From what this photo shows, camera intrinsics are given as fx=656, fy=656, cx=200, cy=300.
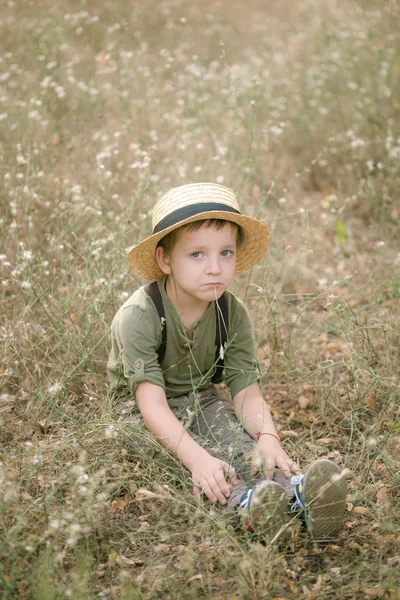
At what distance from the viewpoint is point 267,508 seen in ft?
7.32

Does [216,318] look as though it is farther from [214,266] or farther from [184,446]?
[184,446]

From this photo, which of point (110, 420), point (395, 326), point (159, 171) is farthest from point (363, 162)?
point (110, 420)

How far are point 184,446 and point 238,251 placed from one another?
946mm

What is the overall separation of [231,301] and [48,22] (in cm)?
381

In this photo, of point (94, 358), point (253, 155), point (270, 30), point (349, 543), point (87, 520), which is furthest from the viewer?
point (270, 30)

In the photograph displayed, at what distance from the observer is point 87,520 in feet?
7.21

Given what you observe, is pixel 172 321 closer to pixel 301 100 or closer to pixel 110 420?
pixel 110 420

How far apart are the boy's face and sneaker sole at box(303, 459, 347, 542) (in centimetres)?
79

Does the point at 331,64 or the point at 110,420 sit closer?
the point at 110,420

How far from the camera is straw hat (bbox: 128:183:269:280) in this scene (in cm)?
262

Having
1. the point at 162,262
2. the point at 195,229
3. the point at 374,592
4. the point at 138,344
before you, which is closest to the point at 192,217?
the point at 195,229

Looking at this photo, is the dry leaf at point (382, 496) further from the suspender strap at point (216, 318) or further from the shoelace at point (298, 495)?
the suspender strap at point (216, 318)

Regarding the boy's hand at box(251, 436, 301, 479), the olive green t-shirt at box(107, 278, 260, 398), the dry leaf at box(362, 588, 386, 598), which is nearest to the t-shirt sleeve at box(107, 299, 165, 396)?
the olive green t-shirt at box(107, 278, 260, 398)

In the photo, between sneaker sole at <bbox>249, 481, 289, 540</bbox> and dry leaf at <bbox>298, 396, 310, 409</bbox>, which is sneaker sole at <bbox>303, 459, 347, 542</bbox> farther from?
dry leaf at <bbox>298, 396, 310, 409</bbox>
